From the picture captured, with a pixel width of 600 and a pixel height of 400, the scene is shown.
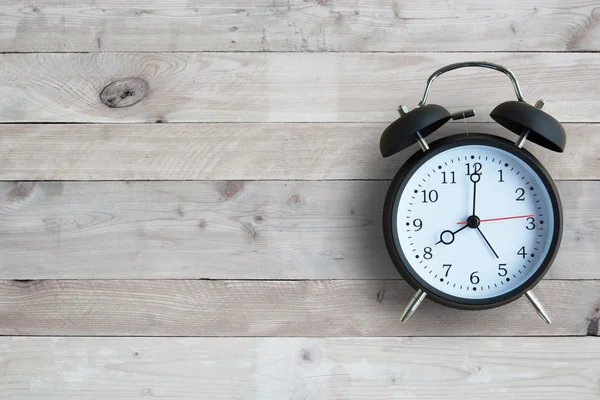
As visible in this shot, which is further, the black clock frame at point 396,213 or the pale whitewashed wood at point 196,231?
the pale whitewashed wood at point 196,231

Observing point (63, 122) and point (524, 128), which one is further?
point (63, 122)

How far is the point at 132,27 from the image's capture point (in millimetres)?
1199

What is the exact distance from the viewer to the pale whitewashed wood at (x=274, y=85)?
3.85 feet

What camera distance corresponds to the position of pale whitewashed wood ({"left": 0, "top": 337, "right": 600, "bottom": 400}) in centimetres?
117

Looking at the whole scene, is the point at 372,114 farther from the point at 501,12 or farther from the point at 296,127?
the point at 501,12

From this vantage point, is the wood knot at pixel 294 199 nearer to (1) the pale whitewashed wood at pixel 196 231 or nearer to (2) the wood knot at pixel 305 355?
(1) the pale whitewashed wood at pixel 196 231

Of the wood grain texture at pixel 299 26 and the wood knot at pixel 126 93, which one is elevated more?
the wood grain texture at pixel 299 26

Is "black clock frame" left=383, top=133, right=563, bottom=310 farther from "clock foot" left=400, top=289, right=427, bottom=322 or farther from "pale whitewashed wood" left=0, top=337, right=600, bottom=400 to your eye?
"pale whitewashed wood" left=0, top=337, right=600, bottom=400

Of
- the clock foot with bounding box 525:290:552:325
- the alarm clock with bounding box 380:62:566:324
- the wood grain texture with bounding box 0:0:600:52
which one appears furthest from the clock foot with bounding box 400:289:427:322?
the wood grain texture with bounding box 0:0:600:52

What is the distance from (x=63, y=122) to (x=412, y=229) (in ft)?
2.40

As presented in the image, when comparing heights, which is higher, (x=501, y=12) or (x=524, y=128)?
(x=501, y=12)

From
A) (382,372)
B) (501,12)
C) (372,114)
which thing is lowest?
(382,372)

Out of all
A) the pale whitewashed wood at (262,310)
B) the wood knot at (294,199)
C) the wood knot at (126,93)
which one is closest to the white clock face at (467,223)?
the pale whitewashed wood at (262,310)

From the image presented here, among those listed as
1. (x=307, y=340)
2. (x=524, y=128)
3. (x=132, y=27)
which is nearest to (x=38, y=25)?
(x=132, y=27)
